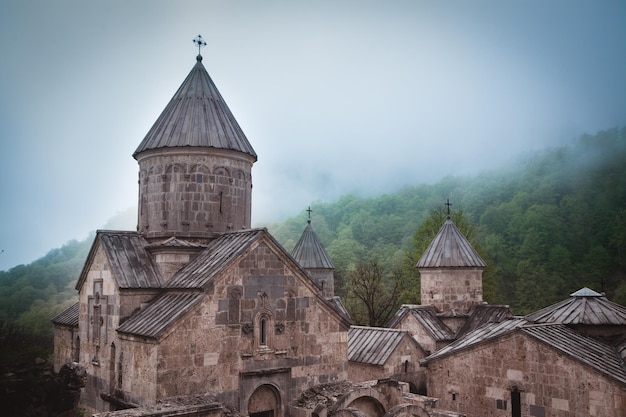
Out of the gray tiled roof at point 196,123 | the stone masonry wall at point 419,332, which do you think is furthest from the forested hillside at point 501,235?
the gray tiled roof at point 196,123

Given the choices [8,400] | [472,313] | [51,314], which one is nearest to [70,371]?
[8,400]

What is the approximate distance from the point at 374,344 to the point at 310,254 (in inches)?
309

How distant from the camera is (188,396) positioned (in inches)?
350

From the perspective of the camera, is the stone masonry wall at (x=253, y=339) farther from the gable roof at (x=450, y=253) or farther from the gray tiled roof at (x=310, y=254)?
the gray tiled roof at (x=310, y=254)

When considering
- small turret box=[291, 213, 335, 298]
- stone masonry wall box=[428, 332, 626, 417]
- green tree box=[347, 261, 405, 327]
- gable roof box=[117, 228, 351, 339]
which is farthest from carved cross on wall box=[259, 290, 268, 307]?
green tree box=[347, 261, 405, 327]

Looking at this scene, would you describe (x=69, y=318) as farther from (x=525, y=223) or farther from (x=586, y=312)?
(x=525, y=223)

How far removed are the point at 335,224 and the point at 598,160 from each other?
3064 centimetres

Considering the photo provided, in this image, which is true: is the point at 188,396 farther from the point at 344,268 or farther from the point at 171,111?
the point at 344,268

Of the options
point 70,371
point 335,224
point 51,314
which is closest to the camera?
point 70,371

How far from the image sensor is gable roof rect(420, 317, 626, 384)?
1087 cm

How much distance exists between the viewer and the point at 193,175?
11734mm

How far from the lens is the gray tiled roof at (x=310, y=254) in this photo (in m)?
24.2

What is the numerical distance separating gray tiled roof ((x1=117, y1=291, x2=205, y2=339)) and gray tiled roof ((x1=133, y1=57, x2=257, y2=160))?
139 inches

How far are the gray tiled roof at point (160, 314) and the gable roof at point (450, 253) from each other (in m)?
11.5
